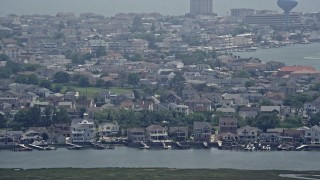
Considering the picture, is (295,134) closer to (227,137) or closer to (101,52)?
(227,137)

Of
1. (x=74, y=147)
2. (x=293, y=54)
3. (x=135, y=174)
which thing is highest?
(x=293, y=54)

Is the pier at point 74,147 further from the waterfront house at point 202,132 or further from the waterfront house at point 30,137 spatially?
the waterfront house at point 202,132

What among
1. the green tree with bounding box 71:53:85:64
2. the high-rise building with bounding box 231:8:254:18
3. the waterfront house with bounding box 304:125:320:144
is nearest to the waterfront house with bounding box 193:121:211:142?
the waterfront house with bounding box 304:125:320:144

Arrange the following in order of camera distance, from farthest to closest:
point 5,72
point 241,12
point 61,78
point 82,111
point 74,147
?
point 241,12 → point 5,72 → point 61,78 → point 82,111 → point 74,147

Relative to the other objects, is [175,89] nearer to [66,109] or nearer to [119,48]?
[66,109]

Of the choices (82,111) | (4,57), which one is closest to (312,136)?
(82,111)

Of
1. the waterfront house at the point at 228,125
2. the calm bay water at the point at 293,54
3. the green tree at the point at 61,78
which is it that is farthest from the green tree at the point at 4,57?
the waterfront house at the point at 228,125
